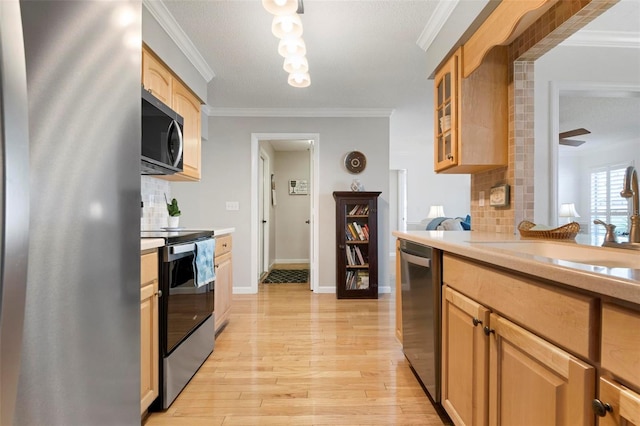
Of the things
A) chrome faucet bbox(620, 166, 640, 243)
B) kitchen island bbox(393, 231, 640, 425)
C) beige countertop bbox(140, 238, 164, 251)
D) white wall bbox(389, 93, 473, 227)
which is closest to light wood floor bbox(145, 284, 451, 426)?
kitchen island bbox(393, 231, 640, 425)

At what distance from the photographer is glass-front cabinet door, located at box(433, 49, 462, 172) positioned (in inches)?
80.0

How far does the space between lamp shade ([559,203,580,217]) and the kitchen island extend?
470mm

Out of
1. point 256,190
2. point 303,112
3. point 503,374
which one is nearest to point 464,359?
point 503,374

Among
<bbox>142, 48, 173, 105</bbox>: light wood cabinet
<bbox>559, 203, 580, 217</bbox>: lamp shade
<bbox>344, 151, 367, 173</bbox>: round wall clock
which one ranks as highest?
<bbox>142, 48, 173, 105</bbox>: light wood cabinet

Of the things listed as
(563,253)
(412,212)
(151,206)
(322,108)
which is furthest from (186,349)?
(412,212)

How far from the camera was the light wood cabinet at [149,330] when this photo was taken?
147cm

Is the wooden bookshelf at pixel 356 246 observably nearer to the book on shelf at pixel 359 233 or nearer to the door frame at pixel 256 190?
the book on shelf at pixel 359 233

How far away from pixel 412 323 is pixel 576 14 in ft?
5.77

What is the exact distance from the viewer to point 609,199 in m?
1.44

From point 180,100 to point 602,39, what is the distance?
298 cm

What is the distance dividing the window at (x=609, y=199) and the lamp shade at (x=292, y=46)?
1.81 m

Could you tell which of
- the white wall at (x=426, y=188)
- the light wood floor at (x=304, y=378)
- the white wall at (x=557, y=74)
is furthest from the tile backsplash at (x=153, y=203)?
the white wall at (x=426, y=188)

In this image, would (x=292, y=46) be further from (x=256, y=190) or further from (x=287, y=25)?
(x=256, y=190)

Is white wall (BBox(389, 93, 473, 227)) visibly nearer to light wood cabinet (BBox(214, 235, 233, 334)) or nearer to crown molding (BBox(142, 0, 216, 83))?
crown molding (BBox(142, 0, 216, 83))
